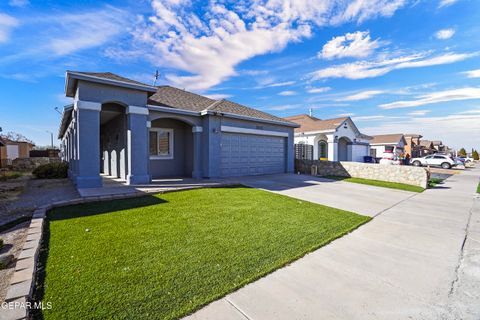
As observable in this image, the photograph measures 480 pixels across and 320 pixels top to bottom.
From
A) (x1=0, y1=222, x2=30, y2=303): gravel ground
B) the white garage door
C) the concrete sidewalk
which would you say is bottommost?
the concrete sidewalk

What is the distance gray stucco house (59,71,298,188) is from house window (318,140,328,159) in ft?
24.3

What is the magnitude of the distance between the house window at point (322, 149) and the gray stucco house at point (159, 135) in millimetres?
7415

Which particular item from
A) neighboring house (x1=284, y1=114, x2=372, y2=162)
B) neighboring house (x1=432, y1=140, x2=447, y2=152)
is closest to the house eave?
neighboring house (x1=284, y1=114, x2=372, y2=162)

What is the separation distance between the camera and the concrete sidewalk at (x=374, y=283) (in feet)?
7.88

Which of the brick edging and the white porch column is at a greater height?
the white porch column

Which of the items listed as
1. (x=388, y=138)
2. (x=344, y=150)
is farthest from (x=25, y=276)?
(x=388, y=138)

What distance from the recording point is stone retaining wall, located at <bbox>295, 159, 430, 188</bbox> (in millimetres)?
12055

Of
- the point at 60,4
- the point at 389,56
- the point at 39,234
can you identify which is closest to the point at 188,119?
the point at 60,4

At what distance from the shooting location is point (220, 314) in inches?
90.8

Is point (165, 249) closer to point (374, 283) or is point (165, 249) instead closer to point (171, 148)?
point (374, 283)

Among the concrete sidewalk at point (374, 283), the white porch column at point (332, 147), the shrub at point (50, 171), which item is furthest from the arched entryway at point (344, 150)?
the shrub at point (50, 171)

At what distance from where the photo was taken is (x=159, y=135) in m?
12.0

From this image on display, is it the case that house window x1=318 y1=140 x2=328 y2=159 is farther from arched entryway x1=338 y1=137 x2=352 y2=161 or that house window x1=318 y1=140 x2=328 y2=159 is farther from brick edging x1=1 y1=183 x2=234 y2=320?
brick edging x1=1 y1=183 x2=234 y2=320

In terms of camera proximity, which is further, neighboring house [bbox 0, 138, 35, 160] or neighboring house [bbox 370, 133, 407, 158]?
neighboring house [bbox 370, 133, 407, 158]
